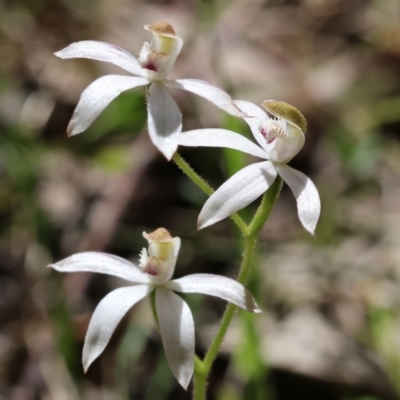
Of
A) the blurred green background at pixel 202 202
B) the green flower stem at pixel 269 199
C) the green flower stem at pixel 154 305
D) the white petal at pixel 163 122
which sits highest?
the white petal at pixel 163 122

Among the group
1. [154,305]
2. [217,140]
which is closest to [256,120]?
[217,140]

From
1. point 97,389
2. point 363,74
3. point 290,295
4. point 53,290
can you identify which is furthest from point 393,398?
point 363,74

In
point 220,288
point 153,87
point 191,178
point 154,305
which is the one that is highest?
point 153,87

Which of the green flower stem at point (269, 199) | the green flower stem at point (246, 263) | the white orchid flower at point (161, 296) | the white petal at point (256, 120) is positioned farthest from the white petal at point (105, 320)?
the white petal at point (256, 120)

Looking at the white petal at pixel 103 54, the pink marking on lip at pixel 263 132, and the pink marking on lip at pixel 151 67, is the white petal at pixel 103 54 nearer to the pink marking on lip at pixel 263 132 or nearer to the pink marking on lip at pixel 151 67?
the pink marking on lip at pixel 151 67

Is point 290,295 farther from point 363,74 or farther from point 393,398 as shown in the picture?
point 363,74

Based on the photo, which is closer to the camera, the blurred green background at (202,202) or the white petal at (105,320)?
the white petal at (105,320)

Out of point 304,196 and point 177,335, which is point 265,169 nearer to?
point 304,196
